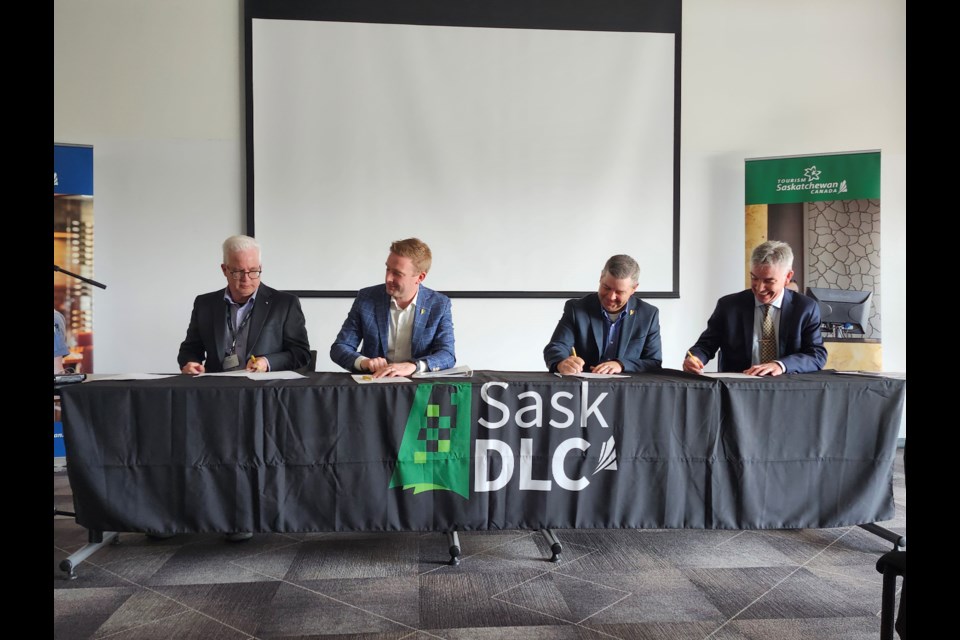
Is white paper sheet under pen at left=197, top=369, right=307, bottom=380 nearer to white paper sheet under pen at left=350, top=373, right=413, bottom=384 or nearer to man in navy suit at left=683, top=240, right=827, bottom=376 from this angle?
white paper sheet under pen at left=350, top=373, right=413, bottom=384

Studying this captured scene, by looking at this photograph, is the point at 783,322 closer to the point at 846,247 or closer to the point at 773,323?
the point at 773,323

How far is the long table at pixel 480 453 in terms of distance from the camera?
235 centimetres

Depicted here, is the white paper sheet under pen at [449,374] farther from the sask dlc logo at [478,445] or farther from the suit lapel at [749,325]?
the suit lapel at [749,325]

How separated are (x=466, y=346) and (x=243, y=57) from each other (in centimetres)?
255

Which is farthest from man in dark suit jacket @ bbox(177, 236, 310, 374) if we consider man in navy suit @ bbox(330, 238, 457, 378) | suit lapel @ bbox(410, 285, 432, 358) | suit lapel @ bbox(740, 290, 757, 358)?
suit lapel @ bbox(740, 290, 757, 358)

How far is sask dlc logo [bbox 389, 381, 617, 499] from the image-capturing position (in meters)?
2.43

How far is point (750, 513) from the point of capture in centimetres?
252

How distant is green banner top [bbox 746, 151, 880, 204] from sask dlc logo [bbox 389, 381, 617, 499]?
302 cm

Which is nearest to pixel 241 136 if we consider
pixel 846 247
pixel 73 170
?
pixel 73 170

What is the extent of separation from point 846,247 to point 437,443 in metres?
3.60

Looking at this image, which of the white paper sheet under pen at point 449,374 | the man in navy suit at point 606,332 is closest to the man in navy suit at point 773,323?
the man in navy suit at point 606,332
